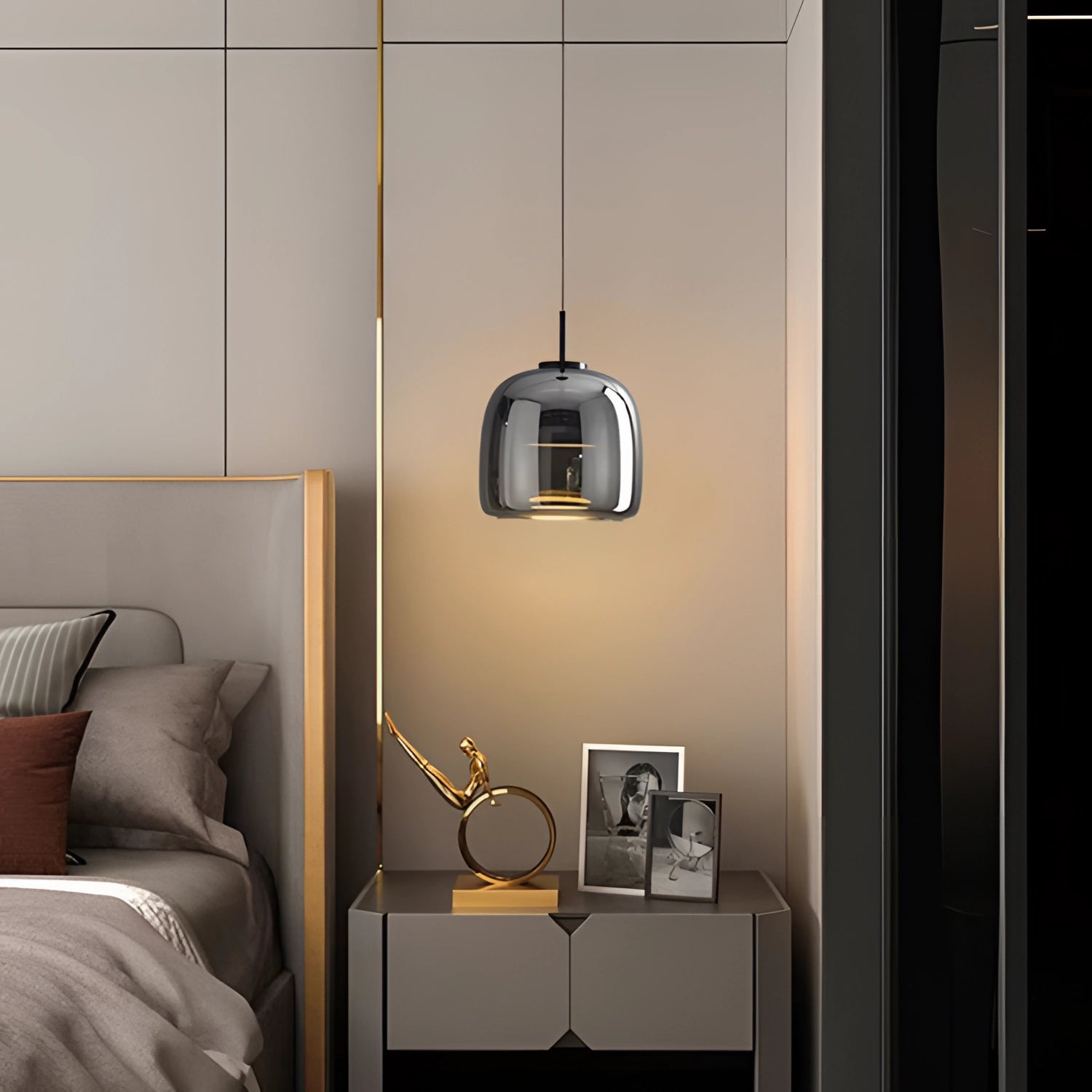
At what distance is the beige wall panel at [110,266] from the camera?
2703mm

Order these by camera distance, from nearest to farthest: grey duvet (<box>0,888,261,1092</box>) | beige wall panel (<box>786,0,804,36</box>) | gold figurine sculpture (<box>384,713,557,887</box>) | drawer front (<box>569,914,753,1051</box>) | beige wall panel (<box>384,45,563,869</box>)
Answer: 1. grey duvet (<box>0,888,261,1092</box>)
2. drawer front (<box>569,914,753,1051</box>)
3. gold figurine sculpture (<box>384,713,557,887</box>)
4. beige wall panel (<box>786,0,804,36</box>)
5. beige wall panel (<box>384,45,563,869</box>)

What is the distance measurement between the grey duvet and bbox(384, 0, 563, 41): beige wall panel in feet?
6.20

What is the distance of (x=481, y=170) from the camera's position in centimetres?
259

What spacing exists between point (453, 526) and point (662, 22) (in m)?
1.21

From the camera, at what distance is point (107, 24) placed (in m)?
2.72

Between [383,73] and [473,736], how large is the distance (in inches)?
Answer: 57.9

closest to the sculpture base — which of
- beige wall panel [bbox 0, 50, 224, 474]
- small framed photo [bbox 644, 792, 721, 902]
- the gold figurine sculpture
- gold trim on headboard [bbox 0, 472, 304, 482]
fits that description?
the gold figurine sculpture

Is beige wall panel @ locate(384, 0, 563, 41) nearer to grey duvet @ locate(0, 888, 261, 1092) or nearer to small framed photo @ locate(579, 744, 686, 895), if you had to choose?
small framed photo @ locate(579, 744, 686, 895)

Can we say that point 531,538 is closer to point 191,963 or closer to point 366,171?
point 366,171

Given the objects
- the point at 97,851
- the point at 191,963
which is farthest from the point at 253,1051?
the point at 97,851

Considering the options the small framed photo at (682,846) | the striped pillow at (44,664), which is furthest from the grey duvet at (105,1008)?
the small framed photo at (682,846)

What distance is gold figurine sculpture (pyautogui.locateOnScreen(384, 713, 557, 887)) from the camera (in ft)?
7.57
